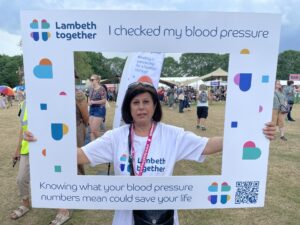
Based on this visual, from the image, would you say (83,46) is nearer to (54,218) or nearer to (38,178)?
(38,178)

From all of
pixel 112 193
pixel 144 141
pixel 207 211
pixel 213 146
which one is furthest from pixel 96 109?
pixel 213 146

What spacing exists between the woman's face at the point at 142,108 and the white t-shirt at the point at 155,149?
0.38ft

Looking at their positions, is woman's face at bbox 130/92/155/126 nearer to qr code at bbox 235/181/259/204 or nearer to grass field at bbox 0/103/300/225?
grass field at bbox 0/103/300/225

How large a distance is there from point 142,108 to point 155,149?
299 millimetres

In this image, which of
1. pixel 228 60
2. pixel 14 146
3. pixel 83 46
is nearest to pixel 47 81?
pixel 83 46

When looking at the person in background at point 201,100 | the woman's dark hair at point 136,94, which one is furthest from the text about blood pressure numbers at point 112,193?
the person in background at point 201,100

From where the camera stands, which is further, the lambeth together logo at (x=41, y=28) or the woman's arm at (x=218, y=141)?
the woman's arm at (x=218, y=141)

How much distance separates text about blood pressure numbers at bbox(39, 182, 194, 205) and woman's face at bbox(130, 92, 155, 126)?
1.71ft

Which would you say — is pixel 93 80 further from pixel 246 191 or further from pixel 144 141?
pixel 246 191

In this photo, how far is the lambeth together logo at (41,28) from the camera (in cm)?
184

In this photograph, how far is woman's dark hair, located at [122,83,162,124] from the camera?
1.94m

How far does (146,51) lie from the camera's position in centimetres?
194

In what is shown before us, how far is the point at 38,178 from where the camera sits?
2.08 m

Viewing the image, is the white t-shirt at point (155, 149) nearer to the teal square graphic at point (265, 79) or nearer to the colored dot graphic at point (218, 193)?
the colored dot graphic at point (218, 193)
